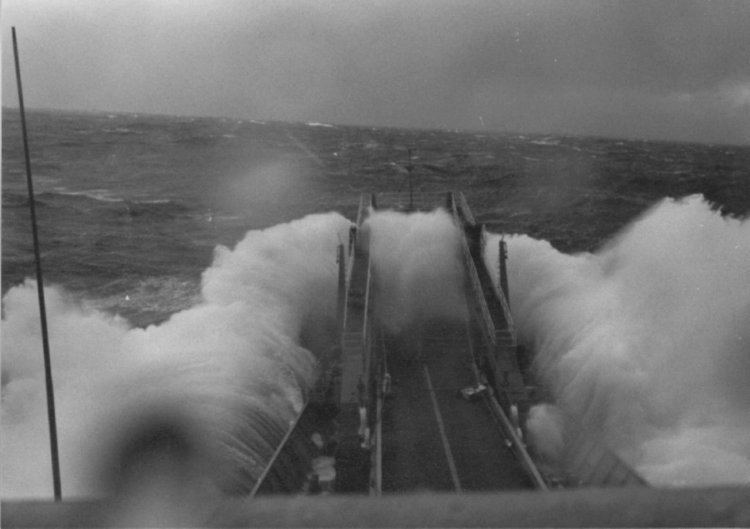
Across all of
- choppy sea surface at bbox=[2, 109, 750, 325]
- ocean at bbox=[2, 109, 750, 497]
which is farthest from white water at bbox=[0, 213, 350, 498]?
choppy sea surface at bbox=[2, 109, 750, 325]

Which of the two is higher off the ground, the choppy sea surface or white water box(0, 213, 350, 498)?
the choppy sea surface

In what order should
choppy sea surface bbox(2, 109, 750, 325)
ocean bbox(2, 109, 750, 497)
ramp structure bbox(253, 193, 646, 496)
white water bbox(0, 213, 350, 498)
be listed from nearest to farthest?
ramp structure bbox(253, 193, 646, 496), white water bbox(0, 213, 350, 498), ocean bbox(2, 109, 750, 497), choppy sea surface bbox(2, 109, 750, 325)

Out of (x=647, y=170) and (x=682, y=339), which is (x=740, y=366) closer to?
(x=682, y=339)

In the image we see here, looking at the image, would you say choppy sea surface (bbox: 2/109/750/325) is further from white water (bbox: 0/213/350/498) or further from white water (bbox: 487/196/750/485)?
white water (bbox: 487/196/750/485)

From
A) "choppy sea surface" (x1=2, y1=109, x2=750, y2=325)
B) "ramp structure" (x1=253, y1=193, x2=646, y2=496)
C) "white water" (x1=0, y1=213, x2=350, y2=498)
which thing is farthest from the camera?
"choppy sea surface" (x1=2, y1=109, x2=750, y2=325)

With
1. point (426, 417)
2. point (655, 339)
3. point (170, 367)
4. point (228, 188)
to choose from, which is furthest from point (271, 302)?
point (228, 188)

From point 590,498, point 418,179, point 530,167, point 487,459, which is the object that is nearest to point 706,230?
point 487,459

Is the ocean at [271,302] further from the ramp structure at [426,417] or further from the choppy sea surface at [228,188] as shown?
the ramp structure at [426,417]
